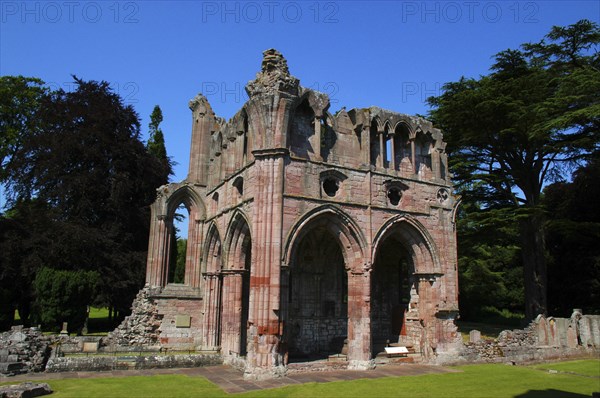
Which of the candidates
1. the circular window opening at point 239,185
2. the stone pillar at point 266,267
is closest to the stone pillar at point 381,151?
the stone pillar at point 266,267

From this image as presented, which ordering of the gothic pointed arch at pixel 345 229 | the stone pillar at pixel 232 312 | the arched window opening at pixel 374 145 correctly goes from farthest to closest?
1. the arched window opening at pixel 374 145
2. the stone pillar at pixel 232 312
3. the gothic pointed arch at pixel 345 229

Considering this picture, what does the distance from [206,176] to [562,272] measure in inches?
Answer: 868

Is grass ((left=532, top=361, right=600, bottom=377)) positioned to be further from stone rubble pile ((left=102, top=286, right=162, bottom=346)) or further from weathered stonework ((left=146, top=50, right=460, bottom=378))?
stone rubble pile ((left=102, top=286, right=162, bottom=346))

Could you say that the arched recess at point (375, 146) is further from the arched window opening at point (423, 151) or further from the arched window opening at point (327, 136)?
the arched window opening at point (423, 151)

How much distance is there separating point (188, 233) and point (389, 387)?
38.6ft

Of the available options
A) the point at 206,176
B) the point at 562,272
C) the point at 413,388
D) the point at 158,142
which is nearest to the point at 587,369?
the point at 413,388

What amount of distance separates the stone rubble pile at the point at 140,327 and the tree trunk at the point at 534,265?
685 inches

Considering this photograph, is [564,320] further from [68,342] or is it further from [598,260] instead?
[68,342]

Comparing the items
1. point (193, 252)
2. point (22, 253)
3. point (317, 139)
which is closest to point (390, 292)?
point (317, 139)

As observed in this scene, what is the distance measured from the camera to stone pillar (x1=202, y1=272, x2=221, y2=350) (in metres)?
18.8

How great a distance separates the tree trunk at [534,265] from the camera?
2267cm

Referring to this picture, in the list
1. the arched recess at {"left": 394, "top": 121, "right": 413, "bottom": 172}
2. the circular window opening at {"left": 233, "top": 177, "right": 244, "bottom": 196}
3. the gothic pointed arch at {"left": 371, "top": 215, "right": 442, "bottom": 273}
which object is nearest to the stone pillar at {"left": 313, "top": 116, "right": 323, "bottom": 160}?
the circular window opening at {"left": 233, "top": 177, "right": 244, "bottom": 196}

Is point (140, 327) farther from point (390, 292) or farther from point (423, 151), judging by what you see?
point (423, 151)

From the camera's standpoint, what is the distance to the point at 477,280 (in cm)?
3131
